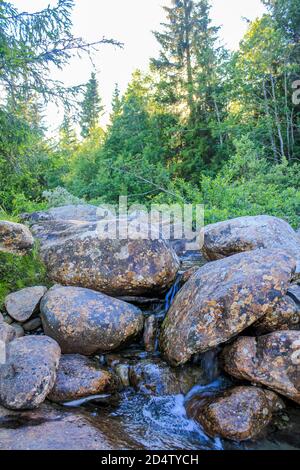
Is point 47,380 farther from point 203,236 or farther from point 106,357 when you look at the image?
point 203,236

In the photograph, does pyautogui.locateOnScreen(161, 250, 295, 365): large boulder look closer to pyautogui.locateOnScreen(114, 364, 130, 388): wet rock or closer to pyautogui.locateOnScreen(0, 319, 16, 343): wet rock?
pyautogui.locateOnScreen(114, 364, 130, 388): wet rock

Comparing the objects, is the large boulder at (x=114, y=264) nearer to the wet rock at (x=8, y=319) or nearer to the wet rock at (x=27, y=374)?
the wet rock at (x=8, y=319)

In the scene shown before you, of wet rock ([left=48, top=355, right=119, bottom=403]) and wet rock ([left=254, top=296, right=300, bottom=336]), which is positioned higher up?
wet rock ([left=254, top=296, right=300, bottom=336])

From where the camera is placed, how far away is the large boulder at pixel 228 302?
3209 mm

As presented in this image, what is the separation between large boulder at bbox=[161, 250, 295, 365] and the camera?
3.21m

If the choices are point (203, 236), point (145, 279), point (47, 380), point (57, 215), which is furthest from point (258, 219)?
point (57, 215)

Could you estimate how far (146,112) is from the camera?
18062 mm

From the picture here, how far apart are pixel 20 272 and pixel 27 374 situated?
2061 millimetres

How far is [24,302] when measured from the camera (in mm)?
4141

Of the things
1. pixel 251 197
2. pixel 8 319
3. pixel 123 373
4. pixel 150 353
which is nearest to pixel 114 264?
pixel 150 353

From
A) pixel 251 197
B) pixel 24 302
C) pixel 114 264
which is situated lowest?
pixel 24 302

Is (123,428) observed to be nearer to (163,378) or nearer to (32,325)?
(163,378)

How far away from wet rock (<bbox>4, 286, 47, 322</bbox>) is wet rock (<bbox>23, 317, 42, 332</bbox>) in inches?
2.3

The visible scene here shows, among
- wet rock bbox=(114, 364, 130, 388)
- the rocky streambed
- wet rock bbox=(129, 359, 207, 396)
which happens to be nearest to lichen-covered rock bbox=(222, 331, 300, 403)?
the rocky streambed
